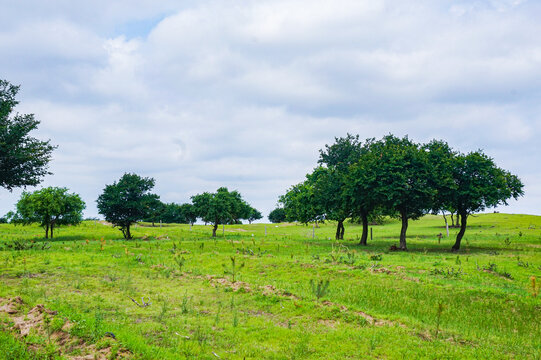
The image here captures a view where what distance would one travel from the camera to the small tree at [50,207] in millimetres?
46906

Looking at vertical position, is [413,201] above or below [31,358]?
above

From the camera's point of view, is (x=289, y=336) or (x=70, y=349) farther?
(x=289, y=336)

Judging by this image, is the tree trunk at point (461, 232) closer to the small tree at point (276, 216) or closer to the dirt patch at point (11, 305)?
the dirt patch at point (11, 305)

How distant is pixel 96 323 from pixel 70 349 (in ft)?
4.93

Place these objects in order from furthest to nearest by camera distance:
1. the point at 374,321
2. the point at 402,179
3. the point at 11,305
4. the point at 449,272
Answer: the point at 402,179, the point at 449,272, the point at 11,305, the point at 374,321

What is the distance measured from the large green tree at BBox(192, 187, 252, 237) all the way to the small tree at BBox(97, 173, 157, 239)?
287 inches

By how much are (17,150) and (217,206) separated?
86.0ft

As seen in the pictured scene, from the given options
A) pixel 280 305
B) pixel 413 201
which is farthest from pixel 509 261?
pixel 280 305

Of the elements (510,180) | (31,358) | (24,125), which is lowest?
(31,358)

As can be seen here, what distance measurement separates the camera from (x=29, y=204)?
47000 mm

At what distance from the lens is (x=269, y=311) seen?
13.7 meters

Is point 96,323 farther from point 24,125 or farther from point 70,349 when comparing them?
point 24,125

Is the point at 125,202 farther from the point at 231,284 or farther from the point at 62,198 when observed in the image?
the point at 231,284

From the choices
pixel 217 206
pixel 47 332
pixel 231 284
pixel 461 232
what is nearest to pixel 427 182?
pixel 461 232
